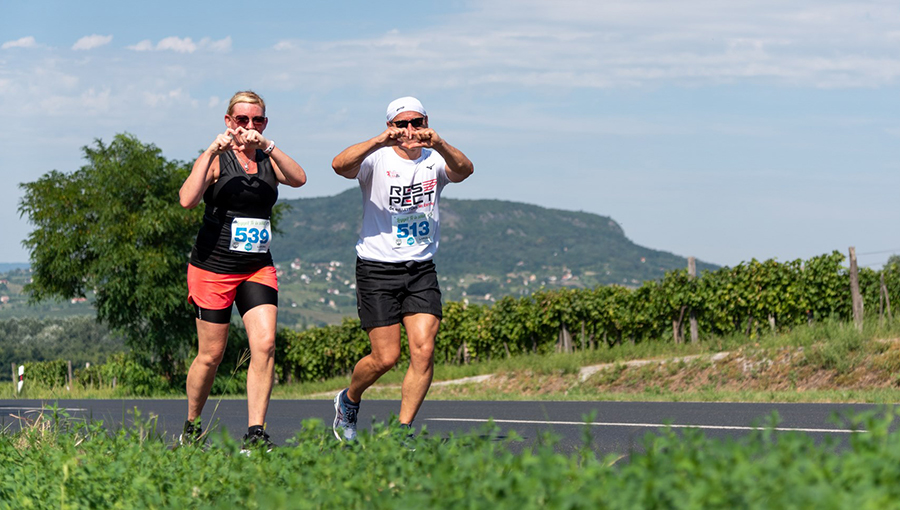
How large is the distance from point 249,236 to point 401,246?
39.5 inches

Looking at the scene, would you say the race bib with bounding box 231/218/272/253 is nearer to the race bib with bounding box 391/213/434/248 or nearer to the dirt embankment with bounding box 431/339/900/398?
the race bib with bounding box 391/213/434/248

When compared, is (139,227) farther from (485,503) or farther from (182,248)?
(485,503)

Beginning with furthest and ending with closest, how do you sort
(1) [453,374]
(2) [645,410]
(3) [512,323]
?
(3) [512,323] → (1) [453,374] → (2) [645,410]

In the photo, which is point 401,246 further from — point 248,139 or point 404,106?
point 248,139

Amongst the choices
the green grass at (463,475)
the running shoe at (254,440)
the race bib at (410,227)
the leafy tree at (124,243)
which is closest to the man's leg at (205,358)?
the running shoe at (254,440)

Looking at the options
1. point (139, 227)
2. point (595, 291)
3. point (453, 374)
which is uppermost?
point (139, 227)

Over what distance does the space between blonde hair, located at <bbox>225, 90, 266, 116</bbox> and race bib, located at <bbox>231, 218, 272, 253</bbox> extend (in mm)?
747

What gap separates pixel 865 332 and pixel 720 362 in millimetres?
2508

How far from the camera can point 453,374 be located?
1024 inches

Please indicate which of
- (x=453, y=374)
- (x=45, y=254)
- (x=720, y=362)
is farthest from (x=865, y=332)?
(x=45, y=254)

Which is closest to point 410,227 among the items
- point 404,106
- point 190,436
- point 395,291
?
point 395,291

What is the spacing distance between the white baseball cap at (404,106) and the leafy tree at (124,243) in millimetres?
28778

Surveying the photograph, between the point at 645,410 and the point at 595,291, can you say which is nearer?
the point at 645,410

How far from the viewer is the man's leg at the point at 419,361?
659cm
